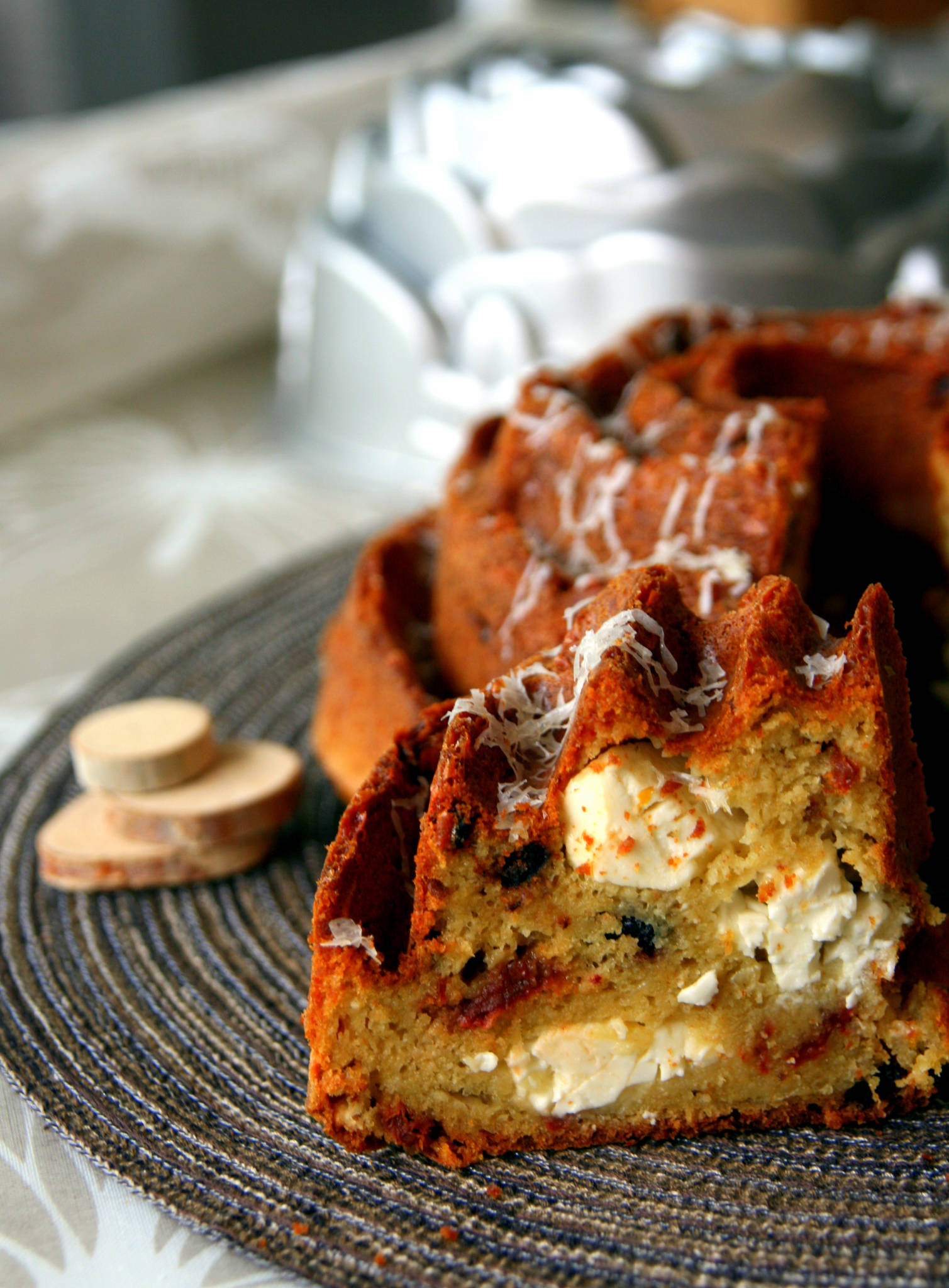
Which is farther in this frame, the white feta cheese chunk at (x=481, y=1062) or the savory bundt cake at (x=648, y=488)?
the savory bundt cake at (x=648, y=488)

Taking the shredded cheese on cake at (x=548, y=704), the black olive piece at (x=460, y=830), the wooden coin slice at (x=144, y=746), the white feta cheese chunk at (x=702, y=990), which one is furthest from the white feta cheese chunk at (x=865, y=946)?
the wooden coin slice at (x=144, y=746)

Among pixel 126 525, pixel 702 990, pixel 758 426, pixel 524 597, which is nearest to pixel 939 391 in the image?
pixel 758 426

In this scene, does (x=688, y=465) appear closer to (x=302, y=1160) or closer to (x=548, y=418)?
(x=548, y=418)

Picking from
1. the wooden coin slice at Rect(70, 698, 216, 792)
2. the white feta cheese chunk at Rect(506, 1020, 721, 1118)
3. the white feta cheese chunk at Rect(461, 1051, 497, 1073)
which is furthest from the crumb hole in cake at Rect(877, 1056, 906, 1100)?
the wooden coin slice at Rect(70, 698, 216, 792)

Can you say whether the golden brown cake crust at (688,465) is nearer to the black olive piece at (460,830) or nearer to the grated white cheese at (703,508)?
the grated white cheese at (703,508)

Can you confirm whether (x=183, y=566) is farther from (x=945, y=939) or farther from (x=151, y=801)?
(x=945, y=939)

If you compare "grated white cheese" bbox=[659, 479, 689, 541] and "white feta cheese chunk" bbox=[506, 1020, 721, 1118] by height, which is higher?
"grated white cheese" bbox=[659, 479, 689, 541]

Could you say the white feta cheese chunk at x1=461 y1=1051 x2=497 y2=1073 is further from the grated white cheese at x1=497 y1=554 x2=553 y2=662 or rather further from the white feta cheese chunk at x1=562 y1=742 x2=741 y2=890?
the grated white cheese at x1=497 y1=554 x2=553 y2=662
